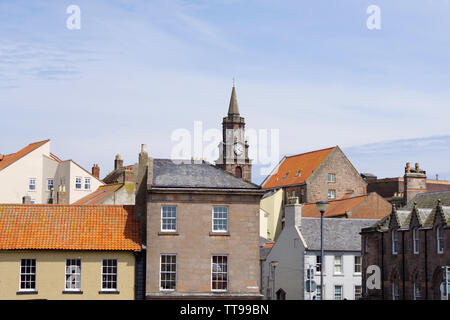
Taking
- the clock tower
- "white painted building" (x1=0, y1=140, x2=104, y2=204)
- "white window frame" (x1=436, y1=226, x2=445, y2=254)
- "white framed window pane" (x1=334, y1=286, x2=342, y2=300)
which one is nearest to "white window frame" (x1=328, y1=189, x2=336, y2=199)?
the clock tower

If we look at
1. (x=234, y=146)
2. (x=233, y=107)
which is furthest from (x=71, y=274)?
(x=233, y=107)

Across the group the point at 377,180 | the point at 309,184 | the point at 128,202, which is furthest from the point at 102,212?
the point at 377,180

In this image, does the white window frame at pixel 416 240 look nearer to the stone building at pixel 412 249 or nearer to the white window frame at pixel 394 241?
the stone building at pixel 412 249

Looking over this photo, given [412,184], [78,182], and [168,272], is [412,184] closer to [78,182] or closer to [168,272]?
[168,272]

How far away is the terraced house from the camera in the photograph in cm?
4366

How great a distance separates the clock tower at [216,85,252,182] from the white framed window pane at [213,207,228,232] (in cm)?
10822

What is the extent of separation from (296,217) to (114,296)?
127 ft

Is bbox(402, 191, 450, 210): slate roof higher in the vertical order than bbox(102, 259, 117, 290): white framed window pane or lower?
higher

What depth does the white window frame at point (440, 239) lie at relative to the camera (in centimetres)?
5800

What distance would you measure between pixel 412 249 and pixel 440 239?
4.40m

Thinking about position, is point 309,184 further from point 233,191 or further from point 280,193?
point 233,191

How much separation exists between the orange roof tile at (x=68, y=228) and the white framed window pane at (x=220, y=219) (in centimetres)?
520

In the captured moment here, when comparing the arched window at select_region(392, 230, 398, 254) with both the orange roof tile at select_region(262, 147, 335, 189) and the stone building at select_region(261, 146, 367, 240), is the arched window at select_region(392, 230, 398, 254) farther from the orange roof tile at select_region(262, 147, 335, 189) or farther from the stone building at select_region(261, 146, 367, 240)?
the orange roof tile at select_region(262, 147, 335, 189)

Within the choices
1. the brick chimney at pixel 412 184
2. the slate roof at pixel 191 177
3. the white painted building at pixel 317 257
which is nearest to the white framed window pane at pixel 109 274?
the slate roof at pixel 191 177
